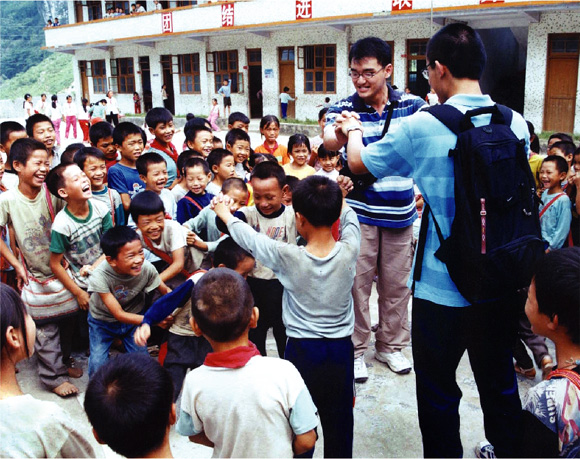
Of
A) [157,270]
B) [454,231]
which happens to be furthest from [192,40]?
[454,231]

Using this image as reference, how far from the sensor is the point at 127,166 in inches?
153

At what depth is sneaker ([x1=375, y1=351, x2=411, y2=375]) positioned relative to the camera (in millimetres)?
3070

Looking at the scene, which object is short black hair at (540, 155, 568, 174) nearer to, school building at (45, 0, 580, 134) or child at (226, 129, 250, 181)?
child at (226, 129, 250, 181)

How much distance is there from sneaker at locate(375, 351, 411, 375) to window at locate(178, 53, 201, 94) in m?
18.3

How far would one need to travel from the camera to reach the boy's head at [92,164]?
3.36 metres

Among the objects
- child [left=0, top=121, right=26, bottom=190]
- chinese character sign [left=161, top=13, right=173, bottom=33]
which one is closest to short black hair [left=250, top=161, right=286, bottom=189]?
child [left=0, top=121, right=26, bottom=190]

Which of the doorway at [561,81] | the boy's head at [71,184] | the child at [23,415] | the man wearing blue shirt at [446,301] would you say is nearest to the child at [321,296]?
the man wearing blue shirt at [446,301]

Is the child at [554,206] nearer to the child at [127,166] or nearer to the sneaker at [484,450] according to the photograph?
the sneaker at [484,450]

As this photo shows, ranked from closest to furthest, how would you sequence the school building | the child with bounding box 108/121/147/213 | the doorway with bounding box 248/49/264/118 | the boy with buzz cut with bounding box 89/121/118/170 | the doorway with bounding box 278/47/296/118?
1. the child with bounding box 108/121/147/213
2. the boy with buzz cut with bounding box 89/121/118/170
3. the school building
4. the doorway with bounding box 278/47/296/118
5. the doorway with bounding box 248/49/264/118

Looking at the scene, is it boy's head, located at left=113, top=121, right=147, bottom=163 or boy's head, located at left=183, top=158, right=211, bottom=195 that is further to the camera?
boy's head, located at left=113, top=121, right=147, bottom=163

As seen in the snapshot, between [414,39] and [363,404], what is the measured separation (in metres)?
13.8

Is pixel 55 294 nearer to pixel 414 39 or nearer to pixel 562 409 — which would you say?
pixel 562 409

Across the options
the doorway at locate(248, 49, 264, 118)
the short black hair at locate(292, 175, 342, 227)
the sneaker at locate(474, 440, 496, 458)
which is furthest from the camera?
the doorway at locate(248, 49, 264, 118)

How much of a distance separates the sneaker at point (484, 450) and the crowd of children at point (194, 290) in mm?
611
